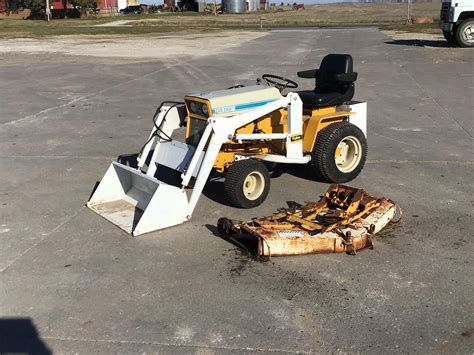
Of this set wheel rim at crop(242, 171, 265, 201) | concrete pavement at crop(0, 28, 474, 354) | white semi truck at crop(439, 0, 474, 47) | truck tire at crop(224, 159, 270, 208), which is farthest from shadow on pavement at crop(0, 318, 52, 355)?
white semi truck at crop(439, 0, 474, 47)

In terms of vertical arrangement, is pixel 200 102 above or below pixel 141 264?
above

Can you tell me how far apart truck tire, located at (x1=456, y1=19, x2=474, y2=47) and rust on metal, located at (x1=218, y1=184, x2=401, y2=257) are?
1710 centimetres

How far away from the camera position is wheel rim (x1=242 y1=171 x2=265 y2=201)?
539cm

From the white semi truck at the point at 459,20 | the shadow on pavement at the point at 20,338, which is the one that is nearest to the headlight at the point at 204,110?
the shadow on pavement at the point at 20,338

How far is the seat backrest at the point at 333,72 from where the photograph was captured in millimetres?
6168

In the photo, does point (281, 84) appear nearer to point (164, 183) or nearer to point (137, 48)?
point (164, 183)

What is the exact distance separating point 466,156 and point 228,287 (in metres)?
4.54

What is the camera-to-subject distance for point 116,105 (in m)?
11.4

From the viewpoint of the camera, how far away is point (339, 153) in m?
6.18

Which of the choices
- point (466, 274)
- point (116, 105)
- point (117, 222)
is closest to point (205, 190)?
point (117, 222)

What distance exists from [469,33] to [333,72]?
1618 centimetres

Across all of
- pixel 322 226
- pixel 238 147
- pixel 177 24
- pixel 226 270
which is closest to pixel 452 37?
pixel 238 147

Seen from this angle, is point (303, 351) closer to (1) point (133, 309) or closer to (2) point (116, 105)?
(1) point (133, 309)

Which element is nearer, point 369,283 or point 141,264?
point 369,283
